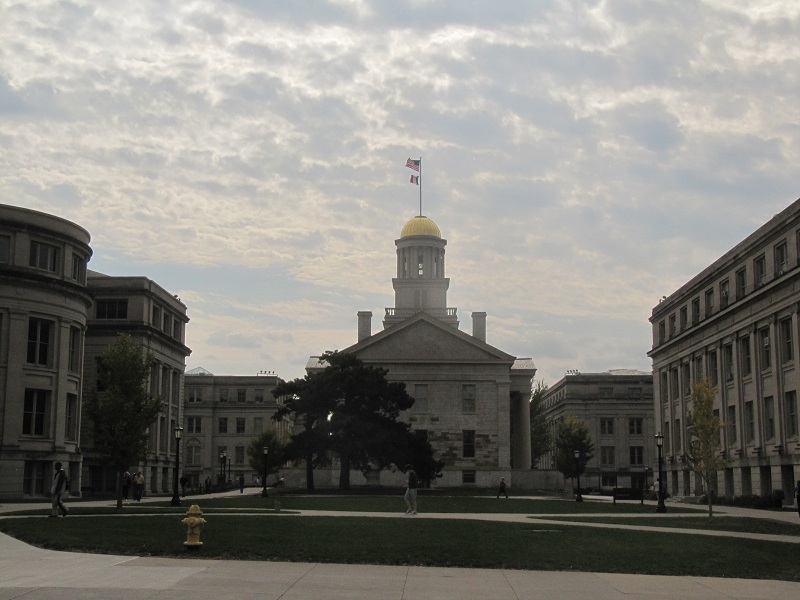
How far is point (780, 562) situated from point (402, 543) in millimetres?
8190

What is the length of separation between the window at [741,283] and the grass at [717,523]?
929 inches

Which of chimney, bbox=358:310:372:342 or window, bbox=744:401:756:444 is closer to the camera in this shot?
window, bbox=744:401:756:444

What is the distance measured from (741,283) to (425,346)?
117 ft

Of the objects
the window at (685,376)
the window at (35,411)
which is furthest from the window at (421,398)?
the window at (35,411)

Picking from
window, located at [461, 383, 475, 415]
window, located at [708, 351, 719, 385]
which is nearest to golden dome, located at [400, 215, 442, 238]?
window, located at [461, 383, 475, 415]

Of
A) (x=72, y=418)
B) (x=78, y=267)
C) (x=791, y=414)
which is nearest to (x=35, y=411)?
(x=72, y=418)


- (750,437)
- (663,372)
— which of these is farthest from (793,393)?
(663,372)

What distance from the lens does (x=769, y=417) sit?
54.8m

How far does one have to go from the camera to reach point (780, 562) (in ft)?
65.6

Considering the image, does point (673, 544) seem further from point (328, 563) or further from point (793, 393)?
point (793, 393)

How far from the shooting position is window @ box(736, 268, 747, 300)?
58681 millimetres

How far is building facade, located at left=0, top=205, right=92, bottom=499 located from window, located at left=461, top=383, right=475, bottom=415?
39890mm

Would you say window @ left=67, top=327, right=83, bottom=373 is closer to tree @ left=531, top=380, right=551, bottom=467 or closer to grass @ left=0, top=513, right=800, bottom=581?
grass @ left=0, top=513, right=800, bottom=581

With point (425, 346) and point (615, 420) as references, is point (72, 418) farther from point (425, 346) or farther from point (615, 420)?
point (615, 420)
